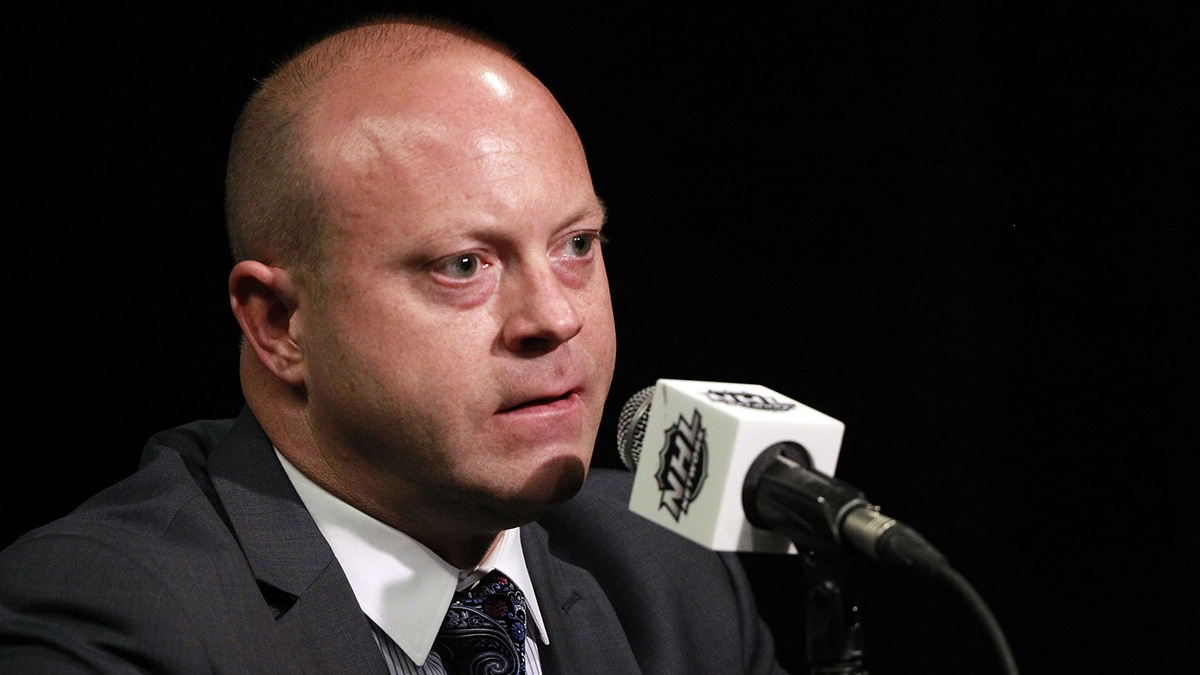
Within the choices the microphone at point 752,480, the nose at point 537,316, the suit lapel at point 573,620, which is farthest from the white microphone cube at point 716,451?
the suit lapel at point 573,620

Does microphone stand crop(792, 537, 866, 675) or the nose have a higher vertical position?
the nose

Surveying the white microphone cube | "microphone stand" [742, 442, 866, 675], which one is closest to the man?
the white microphone cube

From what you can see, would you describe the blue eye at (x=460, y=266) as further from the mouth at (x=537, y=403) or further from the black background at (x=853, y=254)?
the black background at (x=853, y=254)

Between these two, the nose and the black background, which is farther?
the black background

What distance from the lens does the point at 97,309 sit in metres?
2.39

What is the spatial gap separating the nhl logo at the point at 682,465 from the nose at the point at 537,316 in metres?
0.33

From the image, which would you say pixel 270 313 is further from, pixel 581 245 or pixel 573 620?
pixel 573 620

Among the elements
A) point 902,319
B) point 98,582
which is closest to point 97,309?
point 98,582

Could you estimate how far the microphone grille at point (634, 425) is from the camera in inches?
65.2

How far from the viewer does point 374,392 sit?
183cm

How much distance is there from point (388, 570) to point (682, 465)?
66 centimetres

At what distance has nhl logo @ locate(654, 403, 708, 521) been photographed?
1418 millimetres

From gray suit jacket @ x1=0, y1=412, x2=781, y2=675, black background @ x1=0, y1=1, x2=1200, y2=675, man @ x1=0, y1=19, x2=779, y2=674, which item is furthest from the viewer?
black background @ x1=0, y1=1, x2=1200, y2=675

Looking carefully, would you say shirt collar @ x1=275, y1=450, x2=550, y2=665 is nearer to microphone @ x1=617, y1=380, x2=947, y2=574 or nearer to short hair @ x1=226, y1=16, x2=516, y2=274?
short hair @ x1=226, y1=16, x2=516, y2=274
